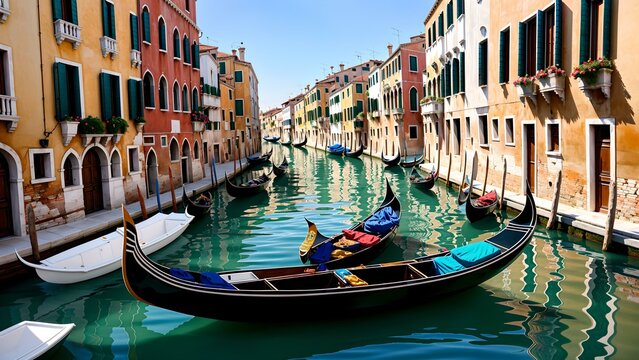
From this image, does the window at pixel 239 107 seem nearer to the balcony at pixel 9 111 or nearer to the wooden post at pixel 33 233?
the balcony at pixel 9 111

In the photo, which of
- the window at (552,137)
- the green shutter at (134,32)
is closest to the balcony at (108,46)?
the green shutter at (134,32)

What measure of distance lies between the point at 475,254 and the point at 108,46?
8.48 meters

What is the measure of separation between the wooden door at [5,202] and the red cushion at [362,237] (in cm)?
514

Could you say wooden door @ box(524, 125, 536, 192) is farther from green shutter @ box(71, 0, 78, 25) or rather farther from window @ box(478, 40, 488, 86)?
green shutter @ box(71, 0, 78, 25)

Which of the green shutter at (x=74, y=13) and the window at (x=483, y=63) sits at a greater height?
the green shutter at (x=74, y=13)

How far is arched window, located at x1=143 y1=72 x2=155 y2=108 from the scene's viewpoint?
13057 millimetres

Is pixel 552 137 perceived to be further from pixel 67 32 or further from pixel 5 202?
pixel 5 202

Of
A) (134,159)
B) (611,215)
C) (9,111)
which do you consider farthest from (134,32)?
(611,215)

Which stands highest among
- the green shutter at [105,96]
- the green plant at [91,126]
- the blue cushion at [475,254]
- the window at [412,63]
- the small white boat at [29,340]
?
the window at [412,63]

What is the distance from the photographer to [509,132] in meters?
11.7

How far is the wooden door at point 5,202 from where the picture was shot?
309 inches

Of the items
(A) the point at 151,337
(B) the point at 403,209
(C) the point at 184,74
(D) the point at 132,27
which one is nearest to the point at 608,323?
(A) the point at 151,337

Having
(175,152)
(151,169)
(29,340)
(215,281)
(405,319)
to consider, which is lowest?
(405,319)

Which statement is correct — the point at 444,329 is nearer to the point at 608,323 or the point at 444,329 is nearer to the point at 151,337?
the point at 608,323
